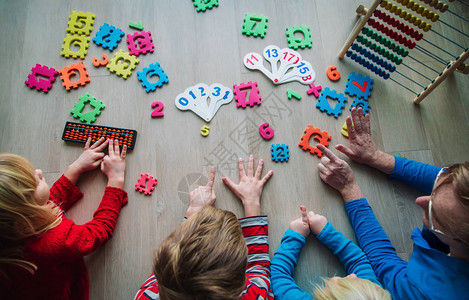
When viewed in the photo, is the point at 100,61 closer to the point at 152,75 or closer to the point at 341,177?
the point at 152,75

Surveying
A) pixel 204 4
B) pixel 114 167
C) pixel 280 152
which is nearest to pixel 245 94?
pixel 280 152

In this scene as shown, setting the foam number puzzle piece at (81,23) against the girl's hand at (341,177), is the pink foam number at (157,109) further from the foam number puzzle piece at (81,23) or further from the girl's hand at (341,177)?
the girl's hand at (341,177)

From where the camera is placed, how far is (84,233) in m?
1.01

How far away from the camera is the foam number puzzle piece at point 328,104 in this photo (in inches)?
50.8

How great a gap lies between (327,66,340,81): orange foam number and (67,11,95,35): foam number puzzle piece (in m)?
1.11

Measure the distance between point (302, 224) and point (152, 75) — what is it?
0.90m

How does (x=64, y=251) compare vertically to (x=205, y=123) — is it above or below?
below

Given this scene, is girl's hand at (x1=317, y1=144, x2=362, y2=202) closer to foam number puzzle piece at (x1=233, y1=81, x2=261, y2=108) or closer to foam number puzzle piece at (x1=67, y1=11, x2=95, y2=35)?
foam number puzzle piece at (x1=233, y1=81, x2=261, y2=108)

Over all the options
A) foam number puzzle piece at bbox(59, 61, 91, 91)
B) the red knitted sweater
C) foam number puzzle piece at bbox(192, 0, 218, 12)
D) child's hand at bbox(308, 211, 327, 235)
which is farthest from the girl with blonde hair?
foam number puzzle piece at bbox(192, 0, 218, 12)

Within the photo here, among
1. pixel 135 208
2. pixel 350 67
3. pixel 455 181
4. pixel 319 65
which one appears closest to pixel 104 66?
pixel 135 208

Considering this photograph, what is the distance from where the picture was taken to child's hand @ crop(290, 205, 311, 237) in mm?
1133

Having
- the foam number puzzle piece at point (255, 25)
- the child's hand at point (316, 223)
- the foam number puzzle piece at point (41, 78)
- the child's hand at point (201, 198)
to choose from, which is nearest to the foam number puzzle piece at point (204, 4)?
the foam number puzzle piece at point (255, 25)

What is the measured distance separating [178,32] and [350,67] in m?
0.81

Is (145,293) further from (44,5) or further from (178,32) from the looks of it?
(44,5)
